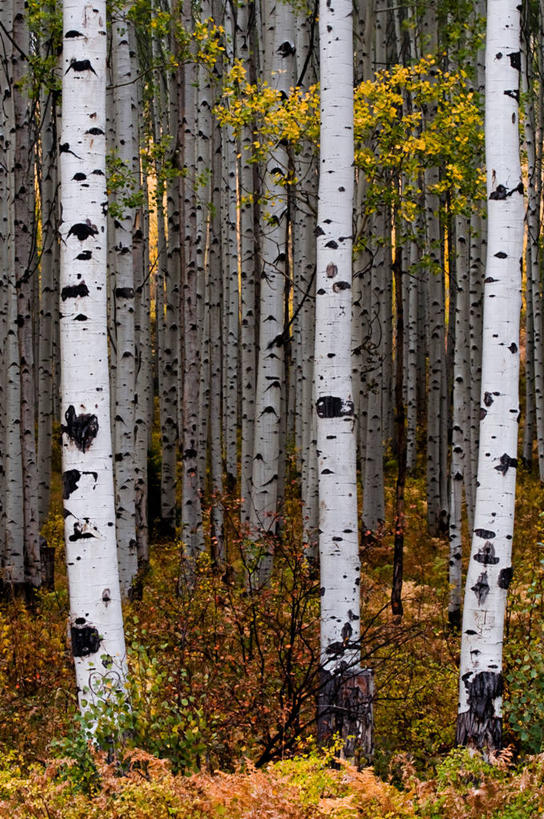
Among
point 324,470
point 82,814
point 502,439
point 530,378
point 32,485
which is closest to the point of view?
point 82,814

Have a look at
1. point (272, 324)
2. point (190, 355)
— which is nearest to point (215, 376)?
point (190, 355)

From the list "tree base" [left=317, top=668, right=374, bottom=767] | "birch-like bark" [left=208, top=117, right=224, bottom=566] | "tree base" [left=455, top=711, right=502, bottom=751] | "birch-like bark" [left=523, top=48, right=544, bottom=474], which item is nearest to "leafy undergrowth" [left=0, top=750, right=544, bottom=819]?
"tree base" [left=455, top=711, right=502, bottom=751]

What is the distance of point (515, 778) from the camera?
4594 millimetres

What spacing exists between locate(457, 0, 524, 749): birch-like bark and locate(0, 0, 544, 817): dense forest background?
12cm

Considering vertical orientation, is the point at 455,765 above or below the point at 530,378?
below

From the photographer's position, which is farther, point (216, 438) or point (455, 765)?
point (216, 438)

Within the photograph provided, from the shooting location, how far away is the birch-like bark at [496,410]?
561 cm

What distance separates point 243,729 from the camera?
5.59 meters

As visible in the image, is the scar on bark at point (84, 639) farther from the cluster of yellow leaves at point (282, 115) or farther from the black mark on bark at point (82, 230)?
the cluster of yellow leaves at point (282, 115)

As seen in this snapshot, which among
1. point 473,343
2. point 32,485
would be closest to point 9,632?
point 32,485

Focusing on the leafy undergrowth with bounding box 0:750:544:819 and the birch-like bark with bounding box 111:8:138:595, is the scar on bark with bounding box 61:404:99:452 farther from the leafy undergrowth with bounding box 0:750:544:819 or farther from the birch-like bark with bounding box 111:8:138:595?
the birch-like bark with bounding box 111:8:138:595

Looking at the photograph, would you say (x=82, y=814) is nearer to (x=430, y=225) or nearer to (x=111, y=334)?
(x=111, y=334)

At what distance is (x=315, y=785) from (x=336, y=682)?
1487 millimetres

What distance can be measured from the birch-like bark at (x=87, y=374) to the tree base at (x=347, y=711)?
4.99 feet
